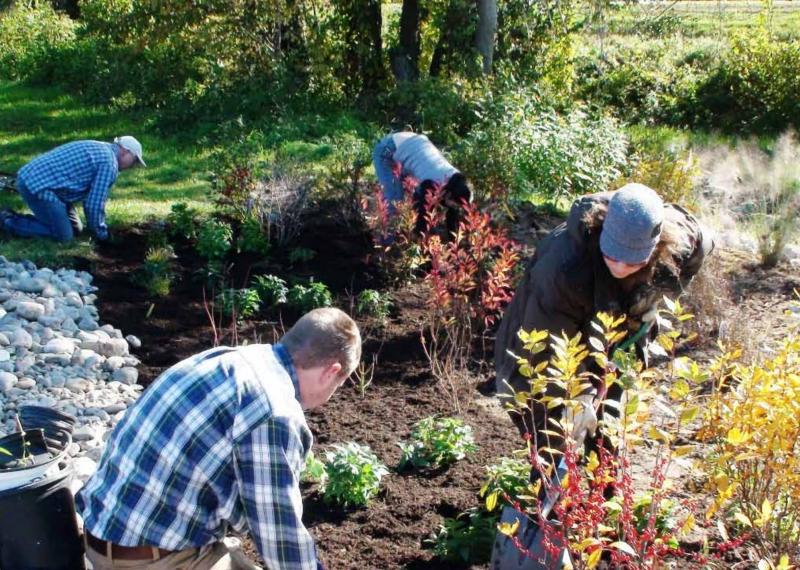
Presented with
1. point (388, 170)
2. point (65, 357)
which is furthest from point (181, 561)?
point (388, 170)

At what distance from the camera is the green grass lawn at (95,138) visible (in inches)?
308

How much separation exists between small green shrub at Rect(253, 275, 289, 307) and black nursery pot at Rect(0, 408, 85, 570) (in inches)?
140

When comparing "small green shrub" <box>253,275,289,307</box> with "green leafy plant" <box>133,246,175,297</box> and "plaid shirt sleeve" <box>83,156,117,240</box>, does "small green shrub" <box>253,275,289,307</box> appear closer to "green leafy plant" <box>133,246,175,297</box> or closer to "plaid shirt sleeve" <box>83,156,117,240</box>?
"green leafy plant" <box>133,246,175,297</box>

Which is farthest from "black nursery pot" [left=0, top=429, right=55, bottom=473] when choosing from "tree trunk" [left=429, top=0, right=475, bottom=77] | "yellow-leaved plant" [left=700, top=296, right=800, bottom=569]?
"tree trunk" [left=429, top=0, right=475, bottom=77]

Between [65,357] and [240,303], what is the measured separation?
4.37 feet

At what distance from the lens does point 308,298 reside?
7.05m

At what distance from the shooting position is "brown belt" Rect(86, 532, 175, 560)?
9.93 feet

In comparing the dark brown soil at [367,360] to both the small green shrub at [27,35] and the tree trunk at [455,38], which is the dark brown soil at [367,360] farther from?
the small green shrub at [27,35]

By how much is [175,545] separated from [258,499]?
43 centimetres

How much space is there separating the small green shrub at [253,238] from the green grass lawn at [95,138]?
1.06m

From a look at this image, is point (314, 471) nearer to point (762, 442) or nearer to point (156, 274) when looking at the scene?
point (762, 442)

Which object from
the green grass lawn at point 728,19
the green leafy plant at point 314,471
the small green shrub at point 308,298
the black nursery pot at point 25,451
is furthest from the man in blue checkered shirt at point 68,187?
the green grass lawn at point 728,19

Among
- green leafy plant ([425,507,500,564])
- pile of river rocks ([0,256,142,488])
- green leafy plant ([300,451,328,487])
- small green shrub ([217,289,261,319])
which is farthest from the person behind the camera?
small green shrub ([217,289,261,319])

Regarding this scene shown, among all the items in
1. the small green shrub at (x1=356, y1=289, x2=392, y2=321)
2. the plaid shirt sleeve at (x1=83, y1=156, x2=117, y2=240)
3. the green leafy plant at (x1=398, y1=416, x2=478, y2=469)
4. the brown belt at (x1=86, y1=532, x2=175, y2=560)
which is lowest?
the green leafy plant at (x1=398, y1=416, x2=478, y2=469)
